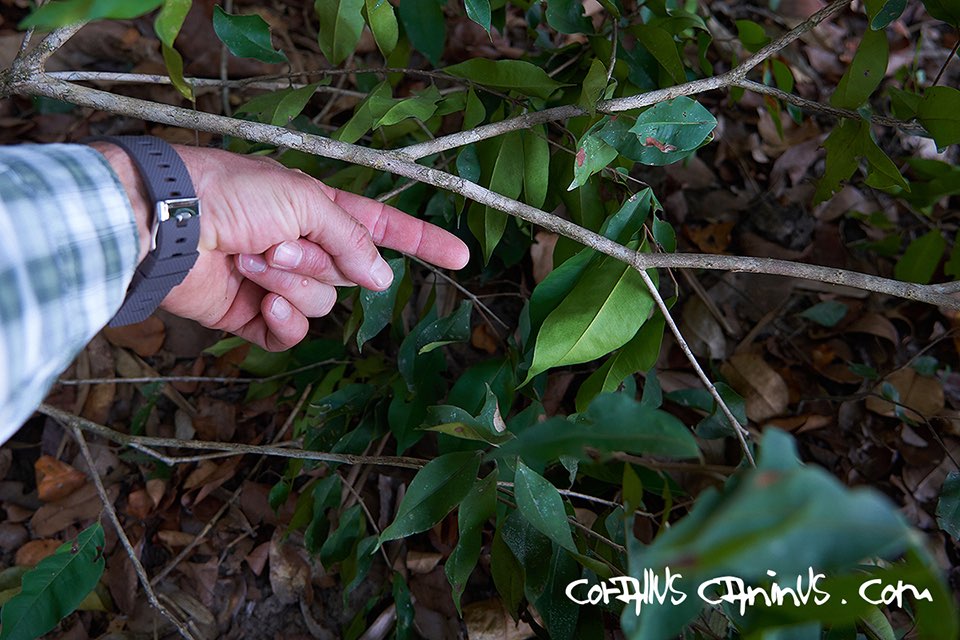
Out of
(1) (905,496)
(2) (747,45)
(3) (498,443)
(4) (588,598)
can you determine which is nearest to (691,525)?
(3) (498,443)

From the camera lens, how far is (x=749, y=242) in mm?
1551

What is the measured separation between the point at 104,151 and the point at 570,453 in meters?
0.69

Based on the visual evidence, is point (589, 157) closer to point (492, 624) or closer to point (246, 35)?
point (246, 35)

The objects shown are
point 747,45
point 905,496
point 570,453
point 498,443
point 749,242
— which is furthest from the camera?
point 749,242

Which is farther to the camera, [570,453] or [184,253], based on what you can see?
[184,253]

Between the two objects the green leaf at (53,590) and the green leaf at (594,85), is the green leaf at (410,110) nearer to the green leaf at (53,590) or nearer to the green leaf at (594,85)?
the green leaf at (594,85)

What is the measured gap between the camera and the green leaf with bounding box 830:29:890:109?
38.4 inches

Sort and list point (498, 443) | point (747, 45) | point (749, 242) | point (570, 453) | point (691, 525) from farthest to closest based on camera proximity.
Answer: point (749, 242) < point (747, 45) < point (498, 443) < point (570, 453) < point (691, 525)

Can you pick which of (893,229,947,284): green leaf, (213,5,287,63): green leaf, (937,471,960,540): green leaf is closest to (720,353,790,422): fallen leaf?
(893,229,947,284): green leaf

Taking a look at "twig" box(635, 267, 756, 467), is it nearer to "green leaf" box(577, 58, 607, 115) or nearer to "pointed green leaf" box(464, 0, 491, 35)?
"green leaf" box(577, 58, 607, 115)

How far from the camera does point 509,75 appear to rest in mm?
1003

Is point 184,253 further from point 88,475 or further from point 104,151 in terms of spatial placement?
point 88,475

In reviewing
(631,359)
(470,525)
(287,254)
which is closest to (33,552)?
(287,254)

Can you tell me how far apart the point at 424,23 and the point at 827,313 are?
3.16ft
